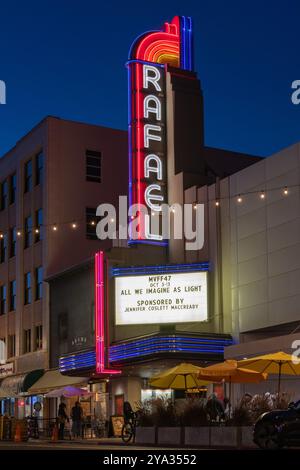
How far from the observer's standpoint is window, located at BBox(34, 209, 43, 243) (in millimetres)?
52575

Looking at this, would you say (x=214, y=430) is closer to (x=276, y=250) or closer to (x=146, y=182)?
(x=276, y=250)

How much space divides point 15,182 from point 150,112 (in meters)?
16.9

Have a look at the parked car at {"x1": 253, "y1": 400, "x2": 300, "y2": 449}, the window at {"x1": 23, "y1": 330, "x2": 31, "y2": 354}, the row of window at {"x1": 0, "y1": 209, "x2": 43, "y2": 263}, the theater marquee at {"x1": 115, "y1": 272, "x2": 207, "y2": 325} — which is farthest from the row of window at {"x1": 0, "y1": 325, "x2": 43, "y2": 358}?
the parked car at {"x1": 253, "y1": 400, "x2": 300, "y2": 449}

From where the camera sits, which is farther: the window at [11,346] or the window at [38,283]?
the window at [11,346]

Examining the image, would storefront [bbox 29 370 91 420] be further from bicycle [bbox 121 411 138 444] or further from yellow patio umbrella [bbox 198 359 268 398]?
yellow patio umbrella [bbox 198 359 268 398]

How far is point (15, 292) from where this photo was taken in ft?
185

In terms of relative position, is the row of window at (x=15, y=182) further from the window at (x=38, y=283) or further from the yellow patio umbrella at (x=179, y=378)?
the yellow patio umbrella at (x=179, y=378)

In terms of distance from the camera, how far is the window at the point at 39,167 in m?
52.9

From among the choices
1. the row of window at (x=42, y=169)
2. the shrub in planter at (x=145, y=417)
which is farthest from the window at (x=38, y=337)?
the shrub in planter at (x=145, y=417)

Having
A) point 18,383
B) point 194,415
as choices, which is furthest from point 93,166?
point 194,415

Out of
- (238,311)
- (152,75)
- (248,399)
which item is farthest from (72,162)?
(248,399)

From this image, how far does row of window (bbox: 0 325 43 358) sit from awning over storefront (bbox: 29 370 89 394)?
315cm

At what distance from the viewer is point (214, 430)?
28172 mm

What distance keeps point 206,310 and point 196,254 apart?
311 centimetres
